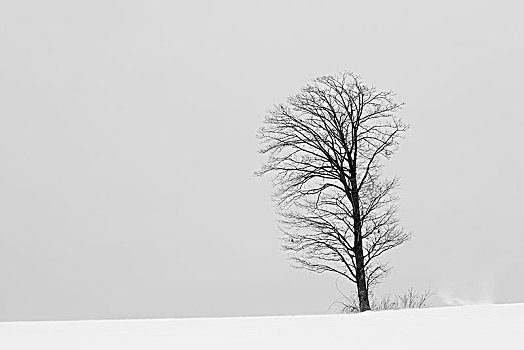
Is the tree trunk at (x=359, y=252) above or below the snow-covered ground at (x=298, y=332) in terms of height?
above

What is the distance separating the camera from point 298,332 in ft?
6.60

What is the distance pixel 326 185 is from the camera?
15.8 m

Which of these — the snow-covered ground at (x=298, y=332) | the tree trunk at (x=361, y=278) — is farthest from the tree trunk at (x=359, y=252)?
the snow-covered ground at (x=298, y=332)

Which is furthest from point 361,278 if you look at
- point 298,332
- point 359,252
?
point 298,332

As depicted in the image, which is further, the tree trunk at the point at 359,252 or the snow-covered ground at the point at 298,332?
the tree trunk at the point at 359,252

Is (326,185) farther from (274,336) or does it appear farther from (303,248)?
(274,336)

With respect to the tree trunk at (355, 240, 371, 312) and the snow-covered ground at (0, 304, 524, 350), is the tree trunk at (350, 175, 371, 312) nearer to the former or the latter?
the tree trunk at (355, 240, 371, 312)

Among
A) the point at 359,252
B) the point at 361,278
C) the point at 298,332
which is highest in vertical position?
the point at 359,252

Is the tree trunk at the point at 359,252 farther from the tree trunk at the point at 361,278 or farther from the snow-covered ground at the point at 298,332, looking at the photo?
the snow-covered ground at the point at 298,332

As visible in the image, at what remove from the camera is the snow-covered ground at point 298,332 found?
5.98ft

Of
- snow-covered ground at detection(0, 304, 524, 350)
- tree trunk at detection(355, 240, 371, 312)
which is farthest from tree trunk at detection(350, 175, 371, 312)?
snow-covered ground at detection(0, 304, 524, 350)

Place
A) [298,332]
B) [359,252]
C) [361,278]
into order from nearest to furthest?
[298,332] < [361,278] < [359,252]

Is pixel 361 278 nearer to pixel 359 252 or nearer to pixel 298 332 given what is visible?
pixel 359 252

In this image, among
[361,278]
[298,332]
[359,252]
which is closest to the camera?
[298,332]
